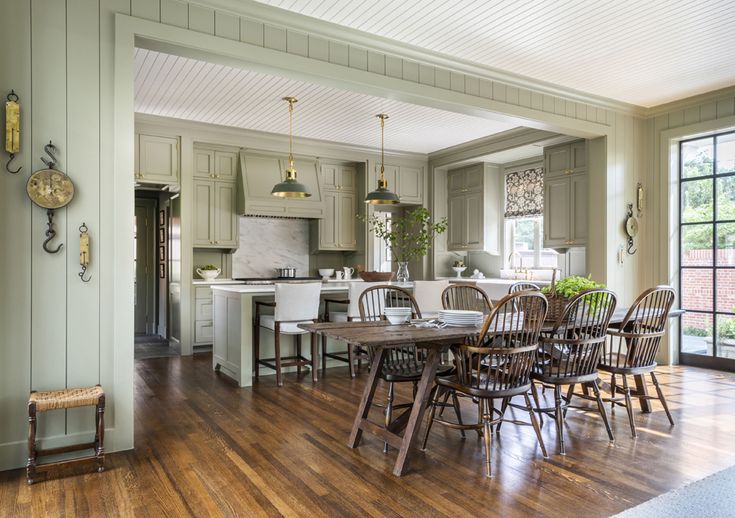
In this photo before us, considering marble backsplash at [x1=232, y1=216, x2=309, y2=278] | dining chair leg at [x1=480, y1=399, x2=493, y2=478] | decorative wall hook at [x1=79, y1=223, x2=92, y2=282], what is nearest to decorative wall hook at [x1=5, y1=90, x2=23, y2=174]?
decorative wall hook at [x1=79, y1=223, x2=92, y2=282]

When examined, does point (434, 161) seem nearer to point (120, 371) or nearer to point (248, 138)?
point (248, 138)

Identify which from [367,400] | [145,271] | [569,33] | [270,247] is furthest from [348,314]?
[145,271]

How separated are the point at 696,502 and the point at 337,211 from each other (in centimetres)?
630

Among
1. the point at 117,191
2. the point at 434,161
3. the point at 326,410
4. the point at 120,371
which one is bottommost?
the point at 326,410

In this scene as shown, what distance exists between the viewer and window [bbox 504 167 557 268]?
7.52 meters

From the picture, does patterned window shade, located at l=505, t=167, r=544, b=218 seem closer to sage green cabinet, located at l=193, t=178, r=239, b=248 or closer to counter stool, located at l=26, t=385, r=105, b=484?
sage green cabinet, located at l=193, t=178, r=239, b=248

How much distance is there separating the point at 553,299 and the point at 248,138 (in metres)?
4.85

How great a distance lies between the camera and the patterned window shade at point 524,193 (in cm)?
752

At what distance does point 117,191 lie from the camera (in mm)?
3109

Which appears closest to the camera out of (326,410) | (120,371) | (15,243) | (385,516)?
(385,516)

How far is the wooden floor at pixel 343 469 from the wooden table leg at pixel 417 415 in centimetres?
7

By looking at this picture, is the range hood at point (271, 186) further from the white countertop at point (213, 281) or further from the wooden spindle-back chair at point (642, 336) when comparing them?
the wooden spindle-back chair at point (642, 336)

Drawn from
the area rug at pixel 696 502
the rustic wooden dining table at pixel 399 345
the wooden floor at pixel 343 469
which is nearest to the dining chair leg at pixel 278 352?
the wooden floor at pixel 343 469

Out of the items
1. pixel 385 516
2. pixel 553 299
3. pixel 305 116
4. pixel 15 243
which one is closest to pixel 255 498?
pixel 385 516
